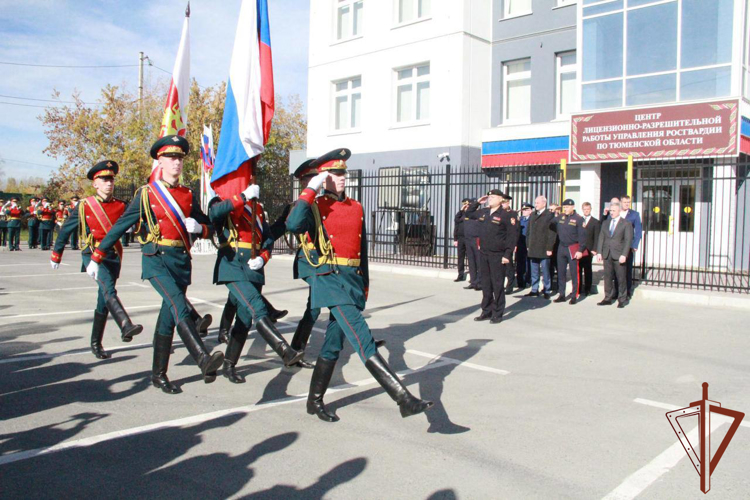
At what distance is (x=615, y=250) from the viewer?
11.2 meters

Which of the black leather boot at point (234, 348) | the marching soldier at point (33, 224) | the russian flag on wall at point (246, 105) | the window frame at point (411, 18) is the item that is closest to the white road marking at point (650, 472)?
the black leather boot at point (234, 348)

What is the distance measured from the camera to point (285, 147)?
1588 inches

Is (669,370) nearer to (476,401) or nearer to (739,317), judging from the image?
(476,401)

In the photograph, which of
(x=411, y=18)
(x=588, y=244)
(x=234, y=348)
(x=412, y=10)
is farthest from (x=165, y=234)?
(x=412, y=10)

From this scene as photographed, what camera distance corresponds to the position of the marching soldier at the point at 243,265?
5.53m

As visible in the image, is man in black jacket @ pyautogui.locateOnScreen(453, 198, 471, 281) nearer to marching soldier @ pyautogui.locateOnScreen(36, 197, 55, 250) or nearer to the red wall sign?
the red wall sign

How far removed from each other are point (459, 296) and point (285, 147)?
29964 millimetres

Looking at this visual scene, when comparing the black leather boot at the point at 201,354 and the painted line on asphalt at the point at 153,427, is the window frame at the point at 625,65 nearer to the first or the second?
the painted line on asphalt at the point at 153,427

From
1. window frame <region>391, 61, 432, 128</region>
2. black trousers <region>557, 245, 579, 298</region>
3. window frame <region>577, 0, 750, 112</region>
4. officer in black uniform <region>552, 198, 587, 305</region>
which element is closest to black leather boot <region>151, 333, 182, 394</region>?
officer in black uniform <region>552, 198, 587, 305</region>

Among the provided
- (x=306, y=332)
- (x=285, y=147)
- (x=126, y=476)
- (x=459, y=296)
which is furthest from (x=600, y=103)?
(x=285, y=147)

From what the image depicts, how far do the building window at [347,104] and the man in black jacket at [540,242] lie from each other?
1322 centimetres

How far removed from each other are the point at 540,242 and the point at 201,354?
8.15 m

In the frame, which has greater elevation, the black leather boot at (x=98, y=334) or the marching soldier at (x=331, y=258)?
the marching soldier at (x=331, y=258)

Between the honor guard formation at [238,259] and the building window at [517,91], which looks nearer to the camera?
the honor guard formation at [238,259]
